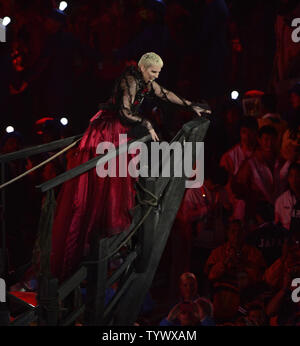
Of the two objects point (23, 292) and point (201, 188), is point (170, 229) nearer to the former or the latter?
point (201, 188)

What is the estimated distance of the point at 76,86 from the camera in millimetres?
4113

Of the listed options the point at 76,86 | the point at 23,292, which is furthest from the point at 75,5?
the point at 23,292

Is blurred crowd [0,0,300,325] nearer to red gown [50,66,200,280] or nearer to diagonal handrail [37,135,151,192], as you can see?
red gown [50,66,200,280]

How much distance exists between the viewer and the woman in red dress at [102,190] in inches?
133

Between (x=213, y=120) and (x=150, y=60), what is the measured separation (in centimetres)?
68

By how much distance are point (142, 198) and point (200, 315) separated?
1.12 metres

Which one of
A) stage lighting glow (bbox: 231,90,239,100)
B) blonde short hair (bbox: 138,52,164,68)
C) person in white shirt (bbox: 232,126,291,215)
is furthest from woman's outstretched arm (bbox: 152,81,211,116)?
person in white shirt (bbox: 232,126,291,215)

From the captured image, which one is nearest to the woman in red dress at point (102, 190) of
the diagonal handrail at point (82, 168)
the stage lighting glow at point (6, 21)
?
the diagonal handrail at point (82, 168)

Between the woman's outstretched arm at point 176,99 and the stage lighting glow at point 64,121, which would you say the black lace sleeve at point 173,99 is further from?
the stage lighting glow at point 64,121

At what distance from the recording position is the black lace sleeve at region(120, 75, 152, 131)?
3.51m

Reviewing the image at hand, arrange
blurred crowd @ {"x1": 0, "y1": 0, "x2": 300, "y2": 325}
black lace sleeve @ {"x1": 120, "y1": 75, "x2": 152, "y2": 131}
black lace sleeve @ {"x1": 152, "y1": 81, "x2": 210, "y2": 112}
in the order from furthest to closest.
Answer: blurred crowd @ {"x1": 0, "y1": 0, "x2": 300, "y2": 325}
black lace sleeve @ {"x1": 152, "y1": 81, "x2": 210, "y2": 112}
black lace sleeve @ {"x1": 120, "y1": 75, "x2": 152, "y2": 131}

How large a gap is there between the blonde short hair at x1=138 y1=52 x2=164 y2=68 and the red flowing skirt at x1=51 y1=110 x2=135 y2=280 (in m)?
0.41

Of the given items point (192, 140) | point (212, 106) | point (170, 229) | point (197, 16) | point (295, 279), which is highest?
point (197, 16)

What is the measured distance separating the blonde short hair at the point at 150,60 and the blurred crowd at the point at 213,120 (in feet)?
0.94
